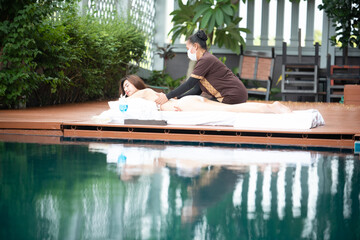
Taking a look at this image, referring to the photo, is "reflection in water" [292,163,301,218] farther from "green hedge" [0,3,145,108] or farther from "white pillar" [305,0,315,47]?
"white pillar" [305,0,315,47]

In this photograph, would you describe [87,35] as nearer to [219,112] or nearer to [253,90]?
[219,112]

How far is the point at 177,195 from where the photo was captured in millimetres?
2047

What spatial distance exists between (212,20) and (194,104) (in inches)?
201

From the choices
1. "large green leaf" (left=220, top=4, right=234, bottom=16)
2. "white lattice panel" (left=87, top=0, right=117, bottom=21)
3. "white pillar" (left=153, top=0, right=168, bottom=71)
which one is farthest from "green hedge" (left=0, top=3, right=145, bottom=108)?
"white pillar" (left=153, top=0, right=168, bottom=71)

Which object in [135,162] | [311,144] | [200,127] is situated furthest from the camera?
[200,127]

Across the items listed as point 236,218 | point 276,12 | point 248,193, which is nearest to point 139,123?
point 248,193

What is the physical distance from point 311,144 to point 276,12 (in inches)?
320

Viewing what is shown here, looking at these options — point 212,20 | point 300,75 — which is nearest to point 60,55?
A: point 212,20

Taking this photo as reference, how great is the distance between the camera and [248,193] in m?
2.09

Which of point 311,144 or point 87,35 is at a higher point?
point 87,35

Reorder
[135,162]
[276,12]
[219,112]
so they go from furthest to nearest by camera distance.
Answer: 1. [276,12]
2. [219,112]
3. [135,162]

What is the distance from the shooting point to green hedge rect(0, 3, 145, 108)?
559 cm

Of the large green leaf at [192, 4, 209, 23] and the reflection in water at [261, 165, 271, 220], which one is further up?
the large green leaf at [192, 4, 209, 23]

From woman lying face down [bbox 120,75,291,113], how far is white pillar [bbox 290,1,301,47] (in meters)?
6.94
